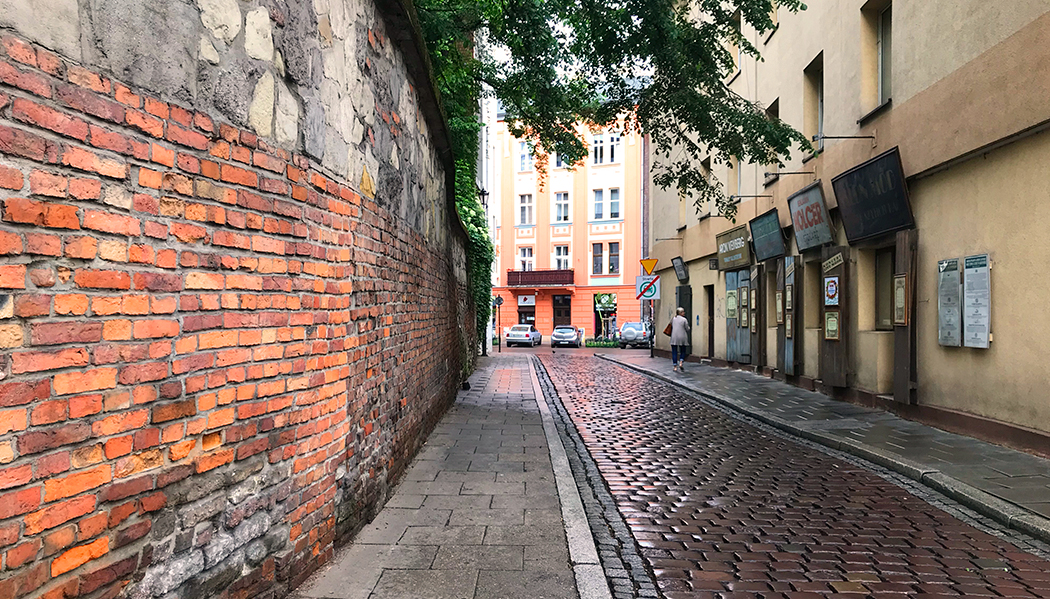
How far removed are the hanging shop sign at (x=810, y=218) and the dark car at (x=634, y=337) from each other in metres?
22.9

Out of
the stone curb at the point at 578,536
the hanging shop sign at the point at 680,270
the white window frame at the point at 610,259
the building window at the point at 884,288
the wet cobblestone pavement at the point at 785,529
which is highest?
the white window frame at the point at 610,259

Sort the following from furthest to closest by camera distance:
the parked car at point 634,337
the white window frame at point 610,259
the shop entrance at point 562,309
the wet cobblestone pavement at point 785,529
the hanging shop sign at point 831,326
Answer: the shop entrance at point 562,309 < the white window frame at point 610,259 < the parked car at point 634,337 < the hanging shop sign at point 831,326 < the wet cobblestone pavement at point 785,529

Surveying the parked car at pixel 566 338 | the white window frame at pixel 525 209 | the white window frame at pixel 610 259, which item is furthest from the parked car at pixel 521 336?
the white window frame at pixel 525 209

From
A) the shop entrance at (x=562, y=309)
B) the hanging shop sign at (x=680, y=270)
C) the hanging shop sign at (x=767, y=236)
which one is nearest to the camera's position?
the hanging shop sign at (x=767, y=236)

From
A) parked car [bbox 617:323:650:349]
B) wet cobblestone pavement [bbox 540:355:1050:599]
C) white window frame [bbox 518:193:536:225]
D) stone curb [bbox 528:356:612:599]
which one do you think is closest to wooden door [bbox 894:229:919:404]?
wet cobblestone pavement [bbox 540:355:1050:599]

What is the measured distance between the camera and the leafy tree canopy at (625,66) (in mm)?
8961

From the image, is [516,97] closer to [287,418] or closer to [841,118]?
[841,118]

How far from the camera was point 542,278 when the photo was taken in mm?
47375

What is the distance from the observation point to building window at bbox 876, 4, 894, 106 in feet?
34.8

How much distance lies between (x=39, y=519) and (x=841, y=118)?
1265 centimetres

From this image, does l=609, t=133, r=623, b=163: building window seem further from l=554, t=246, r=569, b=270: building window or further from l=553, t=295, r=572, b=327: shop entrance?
l=553, t=295, r=572, b=327: shop entrance

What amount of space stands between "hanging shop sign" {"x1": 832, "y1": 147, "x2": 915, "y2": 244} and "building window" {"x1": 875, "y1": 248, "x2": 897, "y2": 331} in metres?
0.49

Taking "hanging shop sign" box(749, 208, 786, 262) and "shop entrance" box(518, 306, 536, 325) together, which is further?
"shop entrance" box(518, 306, 536, 325)

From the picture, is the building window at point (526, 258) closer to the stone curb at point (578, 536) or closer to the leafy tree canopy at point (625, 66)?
the leafy tree canopy at point (625, 66)
